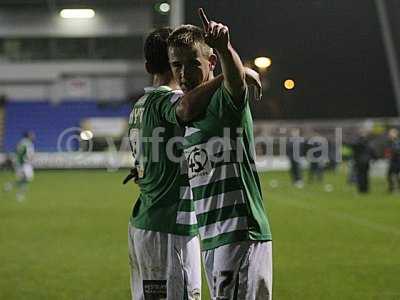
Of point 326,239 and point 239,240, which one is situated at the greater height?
point 239,240

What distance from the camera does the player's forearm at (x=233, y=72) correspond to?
2714mm

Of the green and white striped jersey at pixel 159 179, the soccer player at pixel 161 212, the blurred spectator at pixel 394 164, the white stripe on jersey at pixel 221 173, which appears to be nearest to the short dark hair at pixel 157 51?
the soccer player at pixel 161 212

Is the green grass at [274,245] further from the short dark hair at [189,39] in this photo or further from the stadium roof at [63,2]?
the short dark hair at [189,39]

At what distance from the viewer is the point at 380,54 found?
1470 centimetres

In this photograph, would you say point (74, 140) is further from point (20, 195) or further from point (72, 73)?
point (20, 195)

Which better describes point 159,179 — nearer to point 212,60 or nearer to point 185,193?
point 185,193

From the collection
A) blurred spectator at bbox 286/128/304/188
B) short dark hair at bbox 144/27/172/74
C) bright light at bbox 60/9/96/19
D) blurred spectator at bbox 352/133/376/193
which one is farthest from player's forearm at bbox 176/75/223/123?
blurred spectator at bbox 286/128/304/188

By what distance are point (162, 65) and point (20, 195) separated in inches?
627

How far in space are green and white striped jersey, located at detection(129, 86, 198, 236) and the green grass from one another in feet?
11.0

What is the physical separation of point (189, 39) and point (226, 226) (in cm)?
68

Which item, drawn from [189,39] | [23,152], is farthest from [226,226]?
[23,152]

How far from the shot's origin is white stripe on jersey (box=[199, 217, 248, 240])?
2994 millimetres

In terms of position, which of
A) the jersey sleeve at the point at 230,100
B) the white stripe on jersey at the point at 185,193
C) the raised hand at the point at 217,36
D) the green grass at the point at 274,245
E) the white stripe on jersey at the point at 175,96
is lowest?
the green grass at the point at 274,245

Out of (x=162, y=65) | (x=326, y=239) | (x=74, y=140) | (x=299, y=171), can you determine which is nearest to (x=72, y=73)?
(x=74, y=140)
